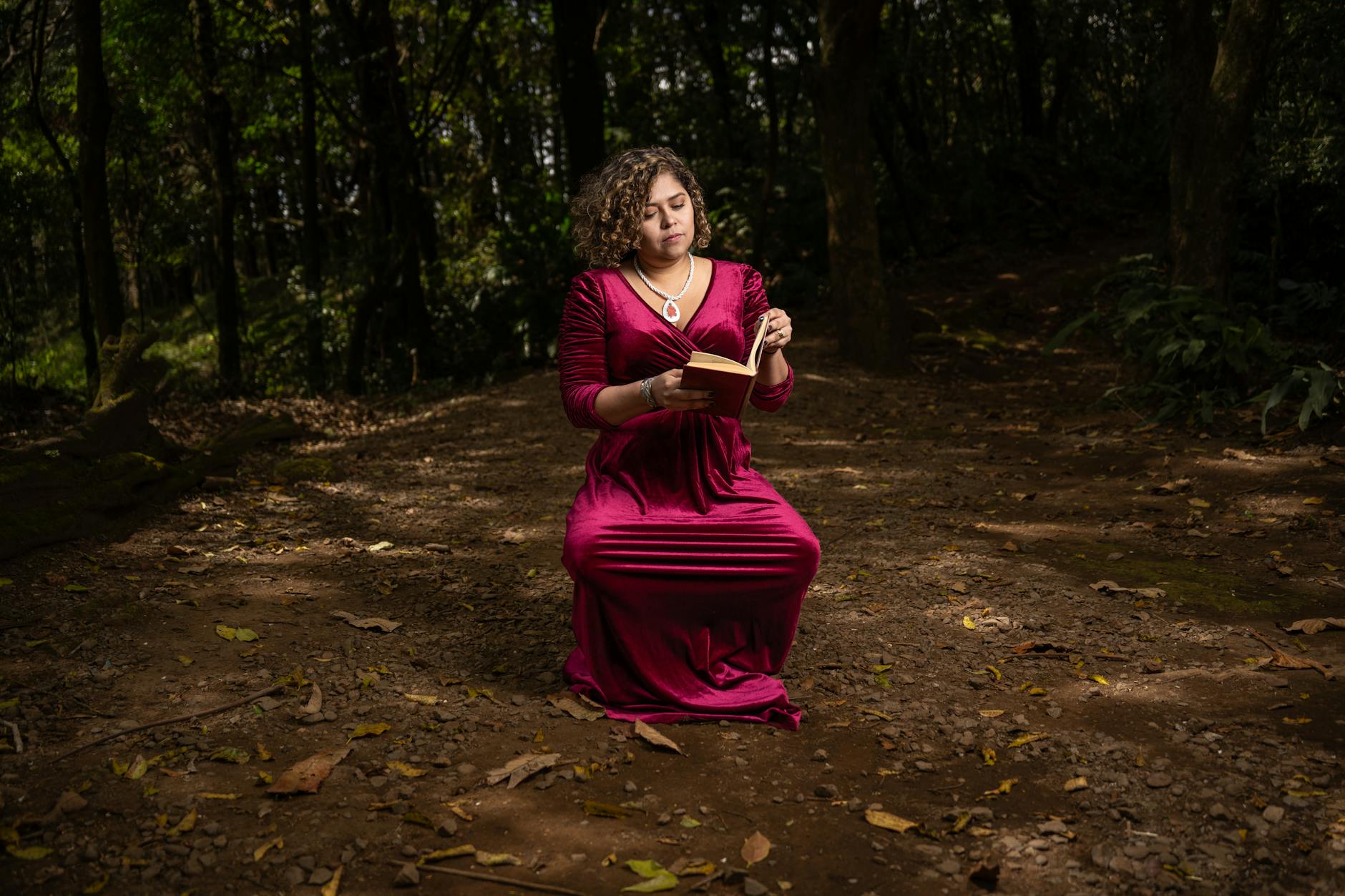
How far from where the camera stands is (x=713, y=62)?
16.9 metres

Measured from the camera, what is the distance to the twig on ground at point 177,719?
3109 millimetres

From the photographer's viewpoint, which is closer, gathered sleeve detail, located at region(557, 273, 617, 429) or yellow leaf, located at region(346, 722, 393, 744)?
yellow leaf, located at region(346, 722, 393, 744)

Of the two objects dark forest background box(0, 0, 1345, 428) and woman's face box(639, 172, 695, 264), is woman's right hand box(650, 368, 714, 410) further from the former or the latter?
dark forest background box(0, 0, 1345, 428)

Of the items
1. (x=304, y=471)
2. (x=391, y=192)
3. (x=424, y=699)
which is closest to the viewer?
(x=424, y=699)

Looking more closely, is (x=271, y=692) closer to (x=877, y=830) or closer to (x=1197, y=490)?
(x=877, y=830)

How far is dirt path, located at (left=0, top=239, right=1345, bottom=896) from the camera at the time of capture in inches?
104

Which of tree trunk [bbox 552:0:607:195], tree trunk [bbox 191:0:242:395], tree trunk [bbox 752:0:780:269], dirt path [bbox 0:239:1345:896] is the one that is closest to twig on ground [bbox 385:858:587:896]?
dirt path [bbox 0:239:1345:896]

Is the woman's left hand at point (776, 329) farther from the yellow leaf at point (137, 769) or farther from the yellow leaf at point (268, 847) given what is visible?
the yellow leaf at point (137, 769)

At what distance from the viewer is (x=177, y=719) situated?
3334 mm

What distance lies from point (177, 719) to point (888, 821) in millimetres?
2259

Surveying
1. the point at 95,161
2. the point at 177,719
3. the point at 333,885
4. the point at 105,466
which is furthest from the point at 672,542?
the point at 95,161

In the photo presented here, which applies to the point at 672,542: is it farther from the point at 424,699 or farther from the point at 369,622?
the point at 369,622

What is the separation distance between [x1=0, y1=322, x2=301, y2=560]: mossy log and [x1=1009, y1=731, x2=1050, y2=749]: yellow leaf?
440 centimetres

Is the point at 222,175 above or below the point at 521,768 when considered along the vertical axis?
above
